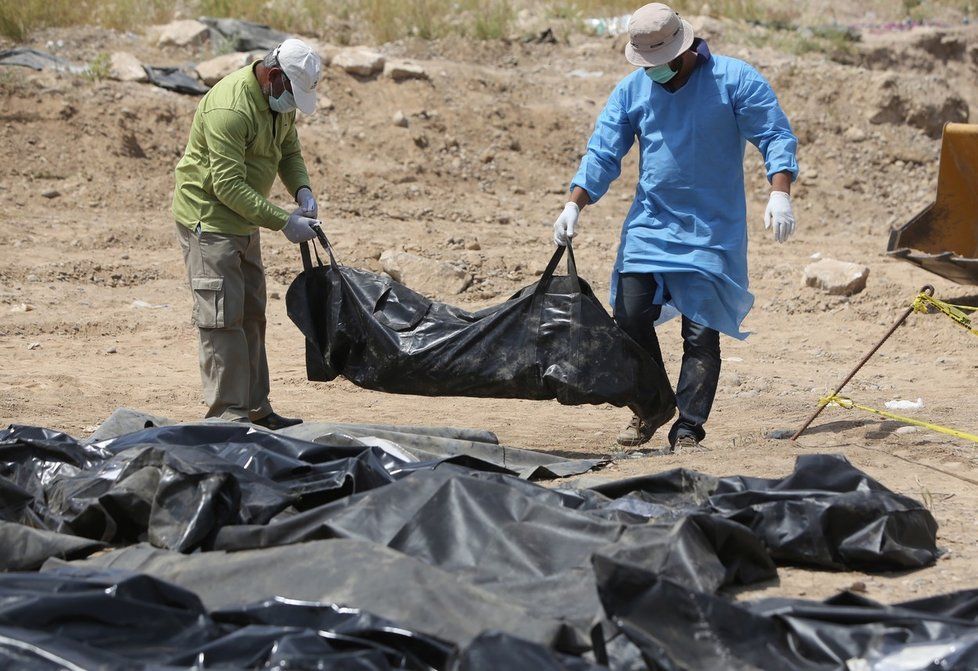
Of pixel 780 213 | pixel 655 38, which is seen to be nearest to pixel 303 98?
pixel 655 38

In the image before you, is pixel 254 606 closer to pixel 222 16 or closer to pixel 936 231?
pixel 936 231

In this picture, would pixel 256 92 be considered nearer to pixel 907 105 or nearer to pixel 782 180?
pixel 782 180

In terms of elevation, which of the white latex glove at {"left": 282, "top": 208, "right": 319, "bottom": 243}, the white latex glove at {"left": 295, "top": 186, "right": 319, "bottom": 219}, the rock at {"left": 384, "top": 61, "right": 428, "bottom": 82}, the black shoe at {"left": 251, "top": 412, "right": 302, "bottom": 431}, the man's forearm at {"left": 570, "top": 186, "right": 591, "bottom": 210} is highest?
the rock at {"left": 384, "top": 61, "right": 428, "bottom": 82}

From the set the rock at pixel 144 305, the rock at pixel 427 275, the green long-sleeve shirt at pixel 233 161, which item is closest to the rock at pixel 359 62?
the rock at pixel 427 275

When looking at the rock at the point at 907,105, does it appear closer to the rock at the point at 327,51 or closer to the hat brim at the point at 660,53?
the rock at the point at 327,51

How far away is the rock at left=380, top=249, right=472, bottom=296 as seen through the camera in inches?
344

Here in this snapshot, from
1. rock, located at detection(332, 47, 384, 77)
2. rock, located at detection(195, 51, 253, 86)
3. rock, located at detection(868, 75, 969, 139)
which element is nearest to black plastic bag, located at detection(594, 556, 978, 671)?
rock, located at detection(195, 51, 253, 86)

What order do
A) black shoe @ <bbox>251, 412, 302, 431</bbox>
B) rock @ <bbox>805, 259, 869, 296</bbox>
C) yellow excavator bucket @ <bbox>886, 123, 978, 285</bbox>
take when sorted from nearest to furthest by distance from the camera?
1. black shoe @ <bbox>251, 412, 302, 431</bbox>
2. yellow excavator bucket @ <bbox>886, 123, 978, 285</bbox>
3. rock @ <bbox>805, 259, 869, 296</bbox>

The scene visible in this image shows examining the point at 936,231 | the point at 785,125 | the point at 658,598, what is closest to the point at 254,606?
the point at 658,598

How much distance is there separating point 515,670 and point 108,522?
1.61 m

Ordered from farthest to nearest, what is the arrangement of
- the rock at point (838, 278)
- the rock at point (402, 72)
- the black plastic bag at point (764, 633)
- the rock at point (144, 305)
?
the rock at point (402, 72) → the rock at point (838, 278) → the rock at point (144, 305) → the black plastic bag at point (764, 633)

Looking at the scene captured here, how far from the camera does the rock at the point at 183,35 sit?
1222cm

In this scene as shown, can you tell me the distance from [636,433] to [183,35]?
28.4ft

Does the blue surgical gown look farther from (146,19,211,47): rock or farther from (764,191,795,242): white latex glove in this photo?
(146,19,211,47): rock
